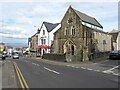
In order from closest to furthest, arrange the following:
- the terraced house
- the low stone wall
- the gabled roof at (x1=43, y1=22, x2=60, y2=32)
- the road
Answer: the road, the low stone wall, the terraced house, the gabled roof at (x1=43, y1=22, x2=60, y2=32)

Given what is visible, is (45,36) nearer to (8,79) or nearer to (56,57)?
(56,57)

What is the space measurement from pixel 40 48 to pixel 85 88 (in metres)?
70.4

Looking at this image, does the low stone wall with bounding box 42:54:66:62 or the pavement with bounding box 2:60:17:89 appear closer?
the pavement with bounding box 2:60:17:89

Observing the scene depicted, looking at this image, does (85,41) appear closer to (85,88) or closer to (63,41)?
(63,41)

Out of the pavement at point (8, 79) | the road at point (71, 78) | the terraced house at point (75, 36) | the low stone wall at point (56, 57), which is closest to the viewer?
the road at point (71, 78)

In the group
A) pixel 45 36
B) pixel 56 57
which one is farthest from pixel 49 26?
pixel 56 57

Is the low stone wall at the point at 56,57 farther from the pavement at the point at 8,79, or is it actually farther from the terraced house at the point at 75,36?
the pavement at the point at 8,79

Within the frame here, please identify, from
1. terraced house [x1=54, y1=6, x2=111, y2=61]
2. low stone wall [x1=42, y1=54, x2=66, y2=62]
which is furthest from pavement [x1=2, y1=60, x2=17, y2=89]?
terraced house [x1=54, y1=6, x2=111, y2=61]

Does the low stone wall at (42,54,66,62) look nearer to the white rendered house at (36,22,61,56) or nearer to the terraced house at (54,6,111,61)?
the terraced house at (54,6,111,61)

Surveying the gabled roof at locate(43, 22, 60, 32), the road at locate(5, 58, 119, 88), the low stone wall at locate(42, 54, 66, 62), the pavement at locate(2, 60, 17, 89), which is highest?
the gabled roof at locate(43, 22, 60, 32)

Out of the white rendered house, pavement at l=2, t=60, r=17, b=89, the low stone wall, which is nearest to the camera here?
pavement at l=2, t=60, r=17, b=89

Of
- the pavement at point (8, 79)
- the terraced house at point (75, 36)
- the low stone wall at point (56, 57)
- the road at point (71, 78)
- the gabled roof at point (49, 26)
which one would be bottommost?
the pavement at point (8, 79)

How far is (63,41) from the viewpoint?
57188mm

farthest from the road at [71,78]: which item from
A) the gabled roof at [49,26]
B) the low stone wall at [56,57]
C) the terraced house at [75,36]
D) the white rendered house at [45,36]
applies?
the gabled roof at [49,26]
